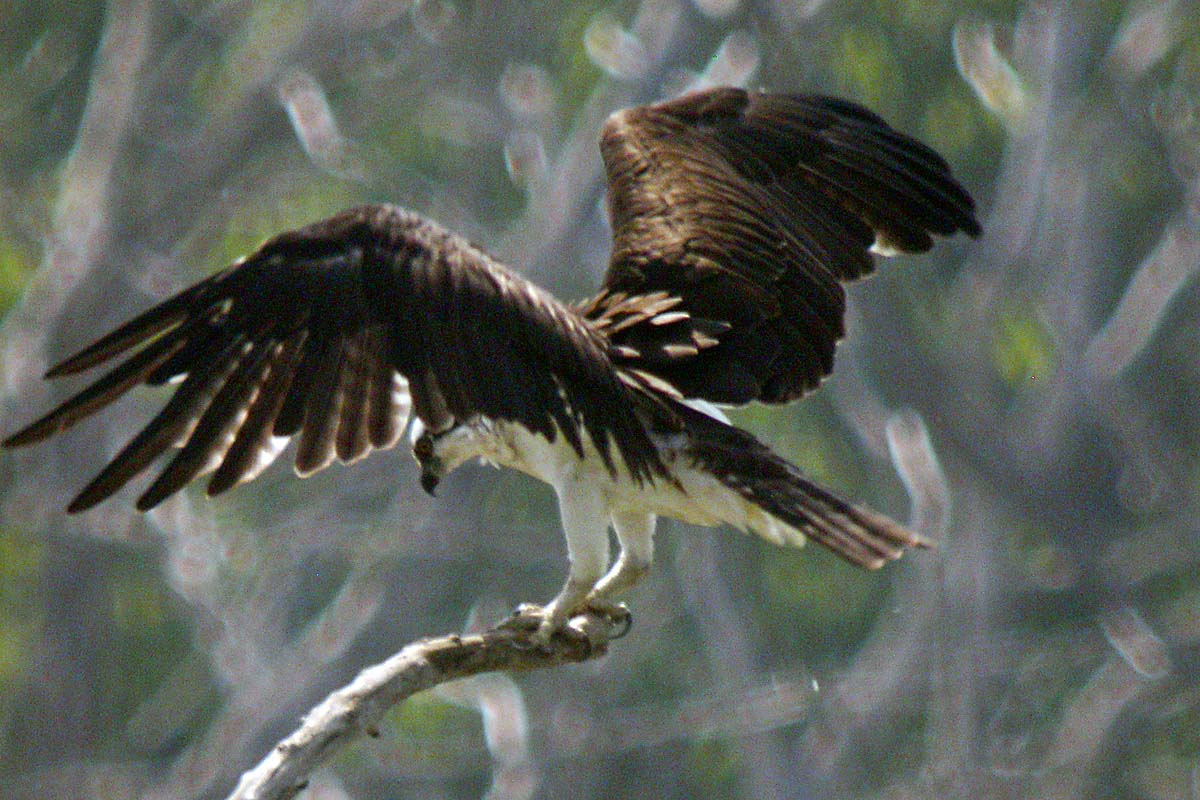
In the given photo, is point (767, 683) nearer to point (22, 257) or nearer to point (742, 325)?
point (22, 257)

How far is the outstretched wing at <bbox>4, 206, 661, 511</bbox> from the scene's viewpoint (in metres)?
5.30

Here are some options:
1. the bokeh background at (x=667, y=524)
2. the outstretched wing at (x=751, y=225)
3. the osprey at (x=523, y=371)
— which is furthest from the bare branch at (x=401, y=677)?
the bokeh background at (x=667, y=524)

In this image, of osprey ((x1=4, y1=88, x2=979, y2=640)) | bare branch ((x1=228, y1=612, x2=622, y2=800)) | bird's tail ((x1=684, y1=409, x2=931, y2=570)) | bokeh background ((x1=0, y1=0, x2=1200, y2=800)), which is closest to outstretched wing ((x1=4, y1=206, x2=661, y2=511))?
osprey ((x1=4, y1=88, x2=979, y2=640))

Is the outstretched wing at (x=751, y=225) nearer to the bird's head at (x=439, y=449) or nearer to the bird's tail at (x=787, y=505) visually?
the bird's tail at (x=787, y=505)

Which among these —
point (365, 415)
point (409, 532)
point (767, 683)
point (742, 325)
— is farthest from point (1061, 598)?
point (365, 415)

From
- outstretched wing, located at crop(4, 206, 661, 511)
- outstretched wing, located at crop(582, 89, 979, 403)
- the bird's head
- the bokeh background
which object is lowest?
the bokeh background

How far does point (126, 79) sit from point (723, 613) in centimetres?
583

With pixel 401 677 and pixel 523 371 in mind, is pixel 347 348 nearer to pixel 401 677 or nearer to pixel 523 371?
pixel 523 371

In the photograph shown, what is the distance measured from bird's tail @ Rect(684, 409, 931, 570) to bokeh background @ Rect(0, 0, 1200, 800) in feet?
31.1

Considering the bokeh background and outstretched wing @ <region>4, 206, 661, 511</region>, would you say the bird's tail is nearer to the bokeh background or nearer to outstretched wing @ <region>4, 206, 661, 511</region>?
outstretched wing @ <region>4, 206, 661, 511</region>

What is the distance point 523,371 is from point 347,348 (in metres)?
0.43

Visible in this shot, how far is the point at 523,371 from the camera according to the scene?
543 cm

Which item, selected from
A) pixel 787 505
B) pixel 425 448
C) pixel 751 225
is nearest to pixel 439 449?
pixel 425 448

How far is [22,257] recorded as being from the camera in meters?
17.6
